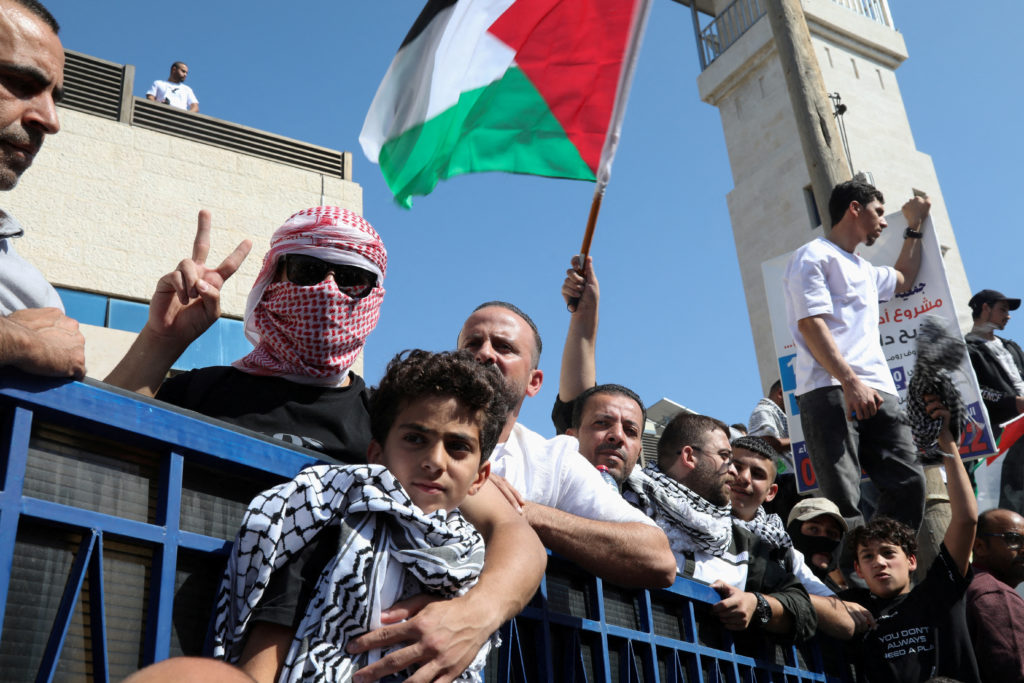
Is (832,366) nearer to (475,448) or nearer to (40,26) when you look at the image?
(475,448)

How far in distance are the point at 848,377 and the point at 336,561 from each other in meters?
3.77

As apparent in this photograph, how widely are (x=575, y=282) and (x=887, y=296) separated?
2.63 metres

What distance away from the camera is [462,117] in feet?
15.7

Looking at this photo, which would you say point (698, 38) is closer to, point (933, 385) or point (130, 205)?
point (130, 205)

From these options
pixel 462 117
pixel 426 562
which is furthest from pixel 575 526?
pixel 462 117

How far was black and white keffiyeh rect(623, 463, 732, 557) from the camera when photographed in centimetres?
407

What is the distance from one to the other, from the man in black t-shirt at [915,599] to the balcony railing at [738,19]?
21672 mm

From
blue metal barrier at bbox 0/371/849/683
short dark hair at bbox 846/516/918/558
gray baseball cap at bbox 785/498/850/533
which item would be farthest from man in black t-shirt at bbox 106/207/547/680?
gray baseball cap at bbox 785/498/850/533

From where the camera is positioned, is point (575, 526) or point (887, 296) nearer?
point (575, 526)

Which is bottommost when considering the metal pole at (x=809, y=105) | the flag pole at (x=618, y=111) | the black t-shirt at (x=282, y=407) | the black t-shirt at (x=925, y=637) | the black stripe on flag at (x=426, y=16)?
the black t-shirt at (x=925, y=637)

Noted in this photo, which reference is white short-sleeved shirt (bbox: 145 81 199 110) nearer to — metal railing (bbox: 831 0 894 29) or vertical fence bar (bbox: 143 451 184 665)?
vertical fence bar (bbox: 143 451 184 665)

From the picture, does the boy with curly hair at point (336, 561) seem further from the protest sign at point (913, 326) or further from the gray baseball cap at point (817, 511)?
the protest sign at point (913, 326)

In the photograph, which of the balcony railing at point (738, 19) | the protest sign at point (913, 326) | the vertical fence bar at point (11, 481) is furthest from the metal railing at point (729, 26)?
the vertical fence bar at point (11, 481)

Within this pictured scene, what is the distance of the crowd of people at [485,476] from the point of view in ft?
6.34
